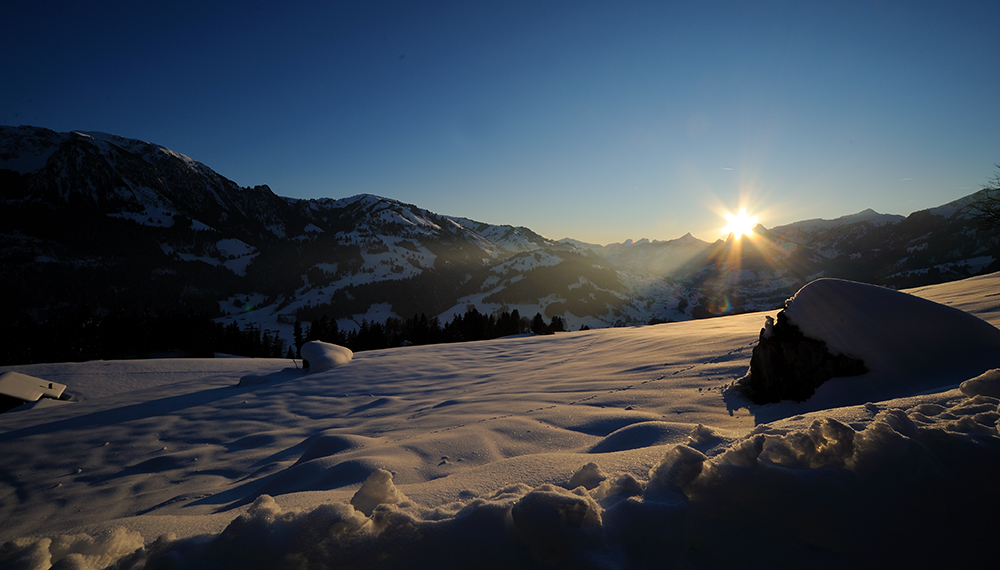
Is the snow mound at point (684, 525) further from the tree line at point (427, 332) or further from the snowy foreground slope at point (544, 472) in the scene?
the tree line at point (427, 332)

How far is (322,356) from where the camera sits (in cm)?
1263

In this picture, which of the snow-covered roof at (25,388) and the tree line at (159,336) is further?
the tree line at (159,336)

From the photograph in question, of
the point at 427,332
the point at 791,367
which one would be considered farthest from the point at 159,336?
the point at 791,367

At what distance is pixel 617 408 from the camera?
16.1 feet

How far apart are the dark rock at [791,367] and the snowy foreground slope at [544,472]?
261 mm

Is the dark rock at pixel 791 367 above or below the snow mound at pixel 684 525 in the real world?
below

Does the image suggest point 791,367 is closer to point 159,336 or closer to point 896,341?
point 896,341

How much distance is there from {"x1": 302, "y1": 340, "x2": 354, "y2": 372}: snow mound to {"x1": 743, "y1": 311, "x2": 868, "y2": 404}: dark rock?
39.4 ft

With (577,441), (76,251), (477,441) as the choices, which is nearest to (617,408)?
(577,441)

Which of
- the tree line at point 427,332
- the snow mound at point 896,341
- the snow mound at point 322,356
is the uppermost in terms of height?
the snow mound at point 896,341

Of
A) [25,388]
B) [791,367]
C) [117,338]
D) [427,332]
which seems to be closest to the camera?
[791,367]

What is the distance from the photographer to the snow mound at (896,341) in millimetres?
3721

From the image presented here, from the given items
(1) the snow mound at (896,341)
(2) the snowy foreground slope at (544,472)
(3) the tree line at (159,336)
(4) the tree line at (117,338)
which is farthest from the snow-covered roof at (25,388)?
(4) the tree line at (117,338)

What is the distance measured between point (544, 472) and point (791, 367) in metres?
4.07
